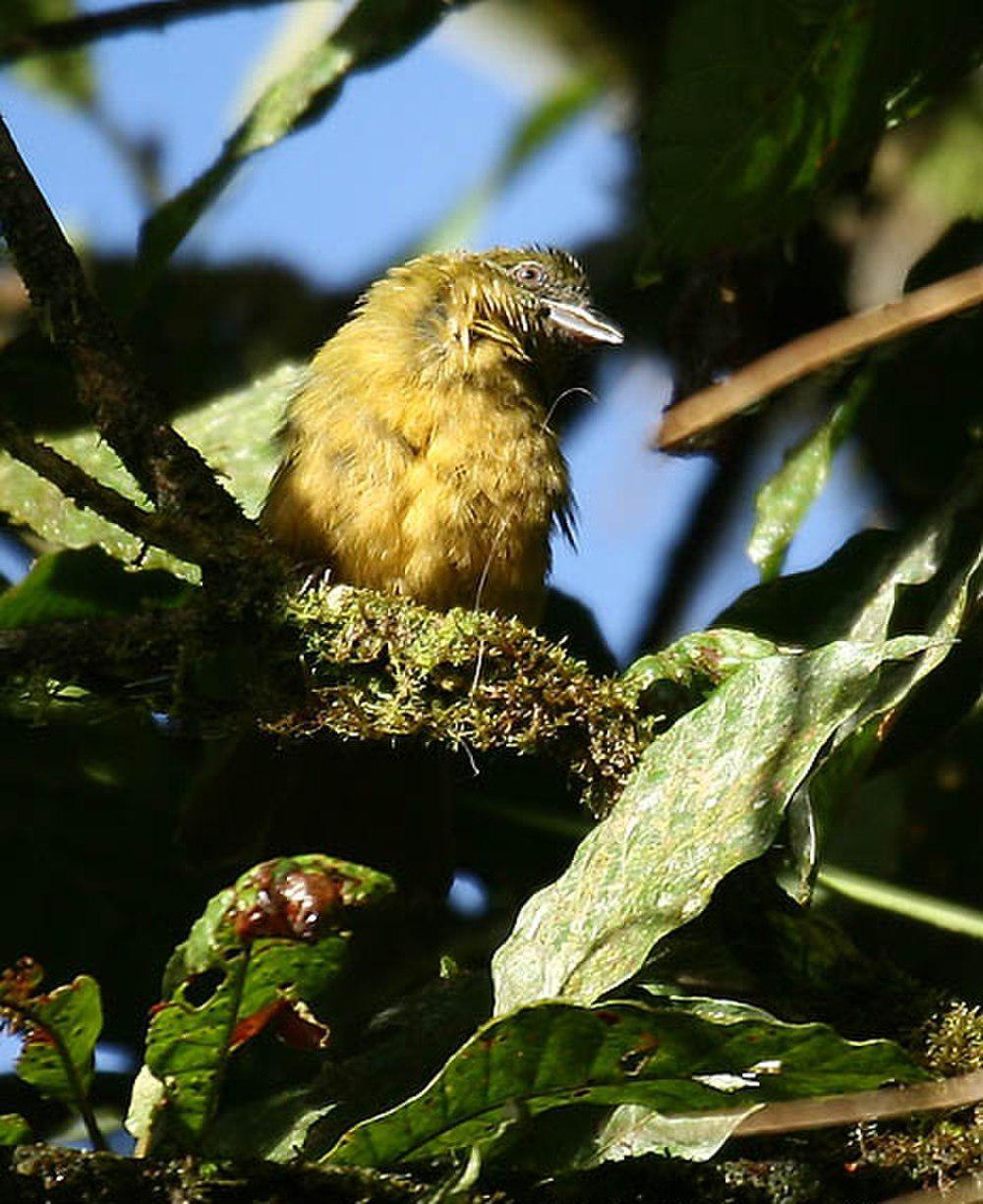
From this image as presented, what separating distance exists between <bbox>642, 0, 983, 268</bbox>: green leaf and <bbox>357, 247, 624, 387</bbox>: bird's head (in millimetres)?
619

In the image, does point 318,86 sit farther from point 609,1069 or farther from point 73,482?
point 609,1069

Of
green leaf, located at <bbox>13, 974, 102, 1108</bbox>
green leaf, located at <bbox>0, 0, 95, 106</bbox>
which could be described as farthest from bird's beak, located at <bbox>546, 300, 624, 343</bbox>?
green leaf, located at <bbox>13, 974, 102, 1108</bbox>

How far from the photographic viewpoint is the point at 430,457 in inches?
143

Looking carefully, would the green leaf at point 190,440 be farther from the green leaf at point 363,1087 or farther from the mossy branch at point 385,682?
the green leaf at point 363,1087

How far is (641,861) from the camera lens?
2.35m

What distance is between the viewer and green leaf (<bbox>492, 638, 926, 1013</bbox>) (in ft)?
7.47

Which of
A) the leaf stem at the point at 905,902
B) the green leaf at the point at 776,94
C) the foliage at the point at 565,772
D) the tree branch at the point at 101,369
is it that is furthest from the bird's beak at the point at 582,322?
the tree branch at the point at 101,369

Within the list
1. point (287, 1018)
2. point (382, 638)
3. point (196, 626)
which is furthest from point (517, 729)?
point (287, 1018)

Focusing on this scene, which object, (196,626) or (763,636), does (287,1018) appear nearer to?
(196,626)

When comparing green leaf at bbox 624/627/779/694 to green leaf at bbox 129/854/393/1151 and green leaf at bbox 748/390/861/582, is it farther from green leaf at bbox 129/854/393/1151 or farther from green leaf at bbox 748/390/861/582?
green leaf at bbox 129/854/393/1151

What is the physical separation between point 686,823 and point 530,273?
7.03 feet

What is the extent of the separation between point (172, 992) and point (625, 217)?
272 centimetres

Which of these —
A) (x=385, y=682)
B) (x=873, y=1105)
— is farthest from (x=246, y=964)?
(x=385, y=682)

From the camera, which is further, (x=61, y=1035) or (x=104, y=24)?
(x=104, y=24)
